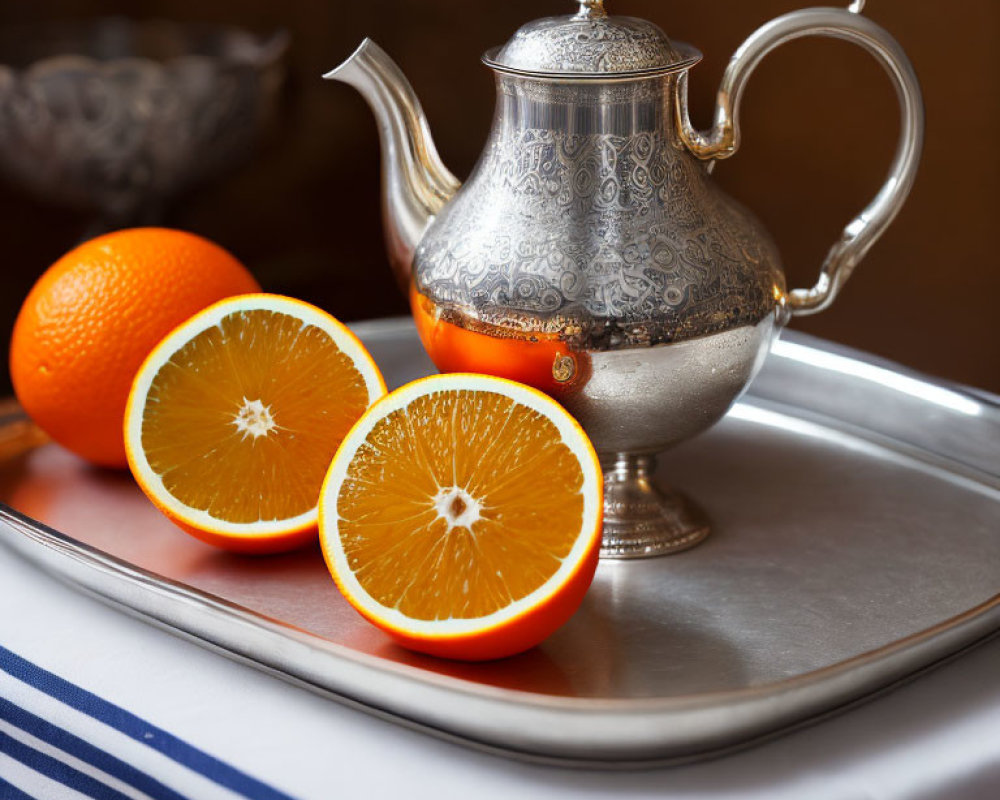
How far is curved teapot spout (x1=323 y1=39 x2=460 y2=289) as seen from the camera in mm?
608

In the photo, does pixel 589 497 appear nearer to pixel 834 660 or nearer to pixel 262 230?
pixel 834 660

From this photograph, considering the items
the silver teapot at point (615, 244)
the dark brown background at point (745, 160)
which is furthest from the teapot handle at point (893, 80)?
the dark brown background at point (745, 160)

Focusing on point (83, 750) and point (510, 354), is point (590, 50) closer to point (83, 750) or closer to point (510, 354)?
point (510, 354)

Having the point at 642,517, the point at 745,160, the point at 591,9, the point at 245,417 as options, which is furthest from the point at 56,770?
the point at 745,160

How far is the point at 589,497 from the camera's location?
47 centimetres

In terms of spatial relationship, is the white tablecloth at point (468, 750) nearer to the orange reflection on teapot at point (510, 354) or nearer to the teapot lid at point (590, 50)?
the orange reflection on teapot at point (510, 354)

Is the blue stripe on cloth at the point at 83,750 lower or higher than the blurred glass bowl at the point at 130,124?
lower

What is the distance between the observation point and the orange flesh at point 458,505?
462 mm

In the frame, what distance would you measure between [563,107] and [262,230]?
1.03 m

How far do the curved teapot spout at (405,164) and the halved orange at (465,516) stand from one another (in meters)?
0.14

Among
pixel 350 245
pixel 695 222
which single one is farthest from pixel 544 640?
pixel 350 245

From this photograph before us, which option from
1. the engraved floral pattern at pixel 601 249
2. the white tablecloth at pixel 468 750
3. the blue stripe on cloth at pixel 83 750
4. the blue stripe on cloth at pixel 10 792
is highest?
the engraved floral pattern at pixel 601 249

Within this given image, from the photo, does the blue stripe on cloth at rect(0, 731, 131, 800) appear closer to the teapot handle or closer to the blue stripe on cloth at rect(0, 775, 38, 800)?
A: the blue stripe on cloth at rect(0, 775, 38, 800)

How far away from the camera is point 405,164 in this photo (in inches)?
24.3
